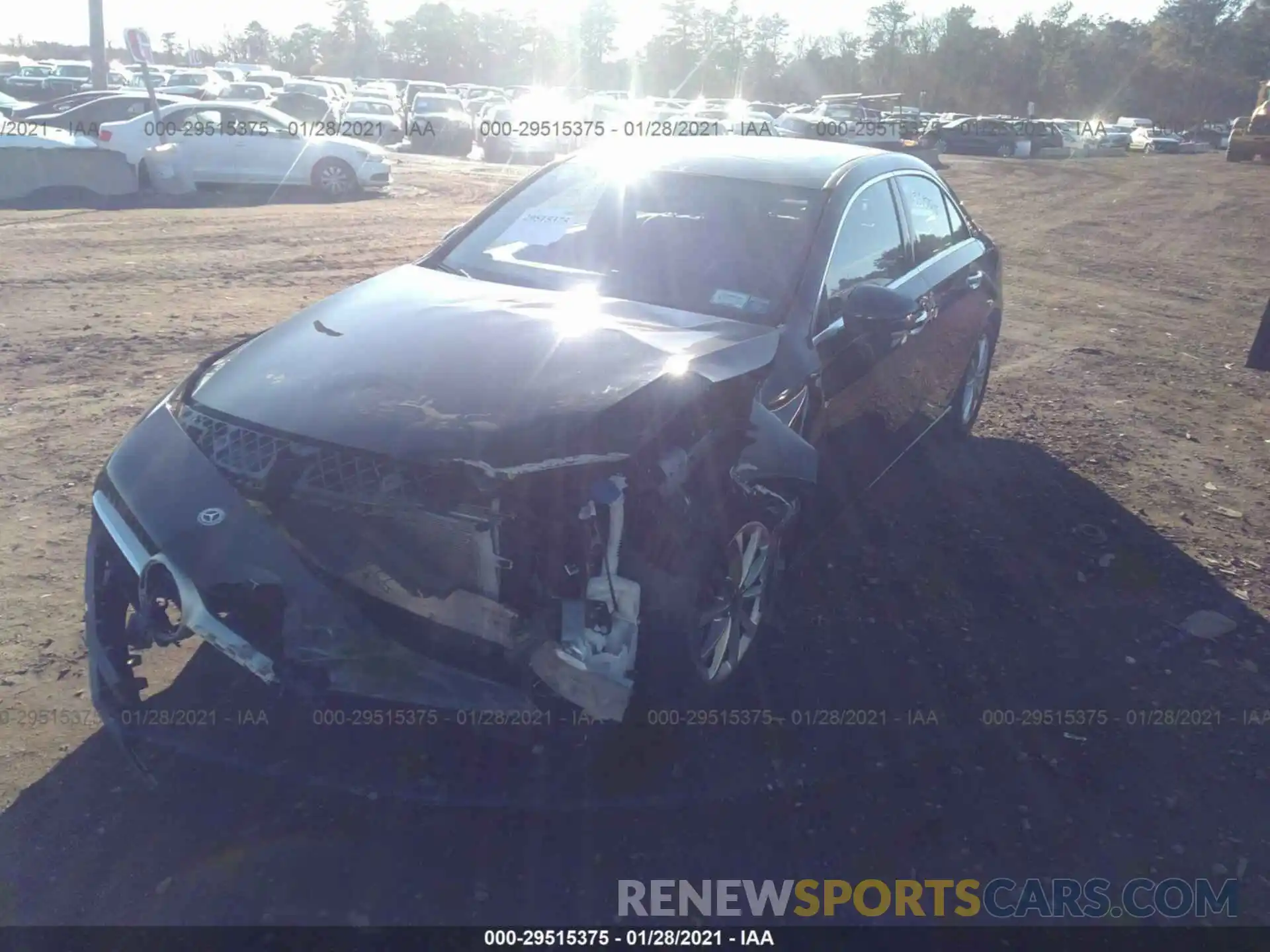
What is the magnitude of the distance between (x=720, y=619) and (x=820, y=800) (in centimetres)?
63

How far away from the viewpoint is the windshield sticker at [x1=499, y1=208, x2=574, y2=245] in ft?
14.9

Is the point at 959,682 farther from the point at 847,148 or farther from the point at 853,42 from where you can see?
the point at 853,42

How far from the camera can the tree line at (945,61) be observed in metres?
68.8

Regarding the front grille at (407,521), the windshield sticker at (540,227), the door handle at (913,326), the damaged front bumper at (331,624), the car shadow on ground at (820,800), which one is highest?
the windshield sticker at (540,227)

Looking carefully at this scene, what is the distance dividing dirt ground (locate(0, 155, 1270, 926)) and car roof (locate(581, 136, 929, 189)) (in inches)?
63.8

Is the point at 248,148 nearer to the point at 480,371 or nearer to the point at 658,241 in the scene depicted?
the point at 658,241

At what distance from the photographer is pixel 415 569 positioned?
113 inches

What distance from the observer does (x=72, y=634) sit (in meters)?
3.75

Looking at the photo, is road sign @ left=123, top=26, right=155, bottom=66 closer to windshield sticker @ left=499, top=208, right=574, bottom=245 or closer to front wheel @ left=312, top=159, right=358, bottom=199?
front wheel @ left=312, top=159, right=358, bottom=199

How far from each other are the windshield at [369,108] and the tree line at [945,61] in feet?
122

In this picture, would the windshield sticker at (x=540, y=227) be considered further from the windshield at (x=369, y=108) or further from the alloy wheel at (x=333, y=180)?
the windshield at (x=369, y=108)

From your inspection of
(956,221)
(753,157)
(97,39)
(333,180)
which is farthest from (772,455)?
(97,39)

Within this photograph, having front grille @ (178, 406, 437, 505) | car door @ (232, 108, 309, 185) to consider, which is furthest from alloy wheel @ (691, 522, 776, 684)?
car door @ (232, 108, 309, 185)

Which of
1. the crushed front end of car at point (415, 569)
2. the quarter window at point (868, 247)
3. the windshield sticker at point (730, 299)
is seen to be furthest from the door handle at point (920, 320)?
the crushed front end of car at point (415, 569)
